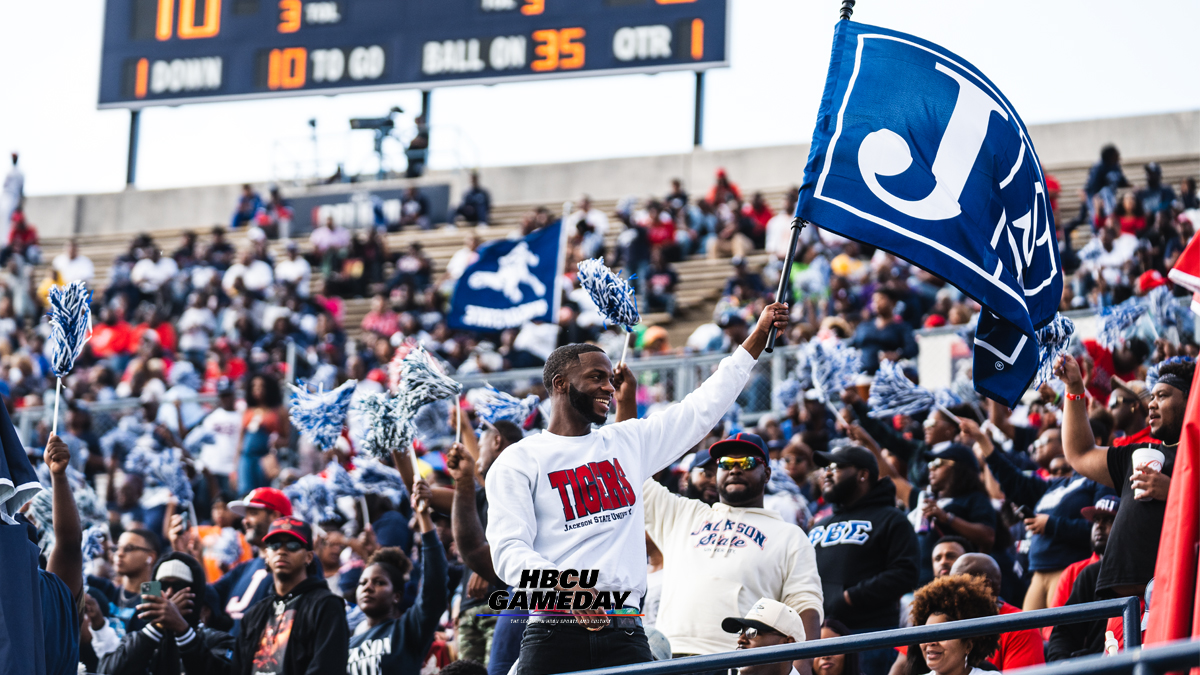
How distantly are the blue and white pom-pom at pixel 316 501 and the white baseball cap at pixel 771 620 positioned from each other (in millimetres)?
3840

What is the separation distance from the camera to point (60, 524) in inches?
223

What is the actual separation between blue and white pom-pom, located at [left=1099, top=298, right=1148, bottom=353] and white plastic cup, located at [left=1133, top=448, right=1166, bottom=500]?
4.06 metres

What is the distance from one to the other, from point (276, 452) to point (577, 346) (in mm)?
7784

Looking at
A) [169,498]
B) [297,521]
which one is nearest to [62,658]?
[297,521]

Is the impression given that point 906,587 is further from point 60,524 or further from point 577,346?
point 60,524

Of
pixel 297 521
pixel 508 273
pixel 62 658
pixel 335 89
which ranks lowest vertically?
pixel 62 658

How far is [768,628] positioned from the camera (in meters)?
5.40

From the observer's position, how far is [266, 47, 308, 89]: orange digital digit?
21.0 meters

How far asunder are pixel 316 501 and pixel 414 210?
1432 cm

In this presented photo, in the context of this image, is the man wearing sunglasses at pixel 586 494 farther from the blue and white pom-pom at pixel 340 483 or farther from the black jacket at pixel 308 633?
the blue and white pom-pom at pixel 340 483

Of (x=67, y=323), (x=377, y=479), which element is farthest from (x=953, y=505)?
(x=67, y=323)

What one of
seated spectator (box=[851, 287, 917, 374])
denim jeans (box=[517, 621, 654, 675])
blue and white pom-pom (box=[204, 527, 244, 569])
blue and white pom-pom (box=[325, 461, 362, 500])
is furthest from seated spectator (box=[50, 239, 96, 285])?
denim jeans (box=[517, 621, 654, 675])

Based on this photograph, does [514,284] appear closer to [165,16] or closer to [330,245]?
[330,245]

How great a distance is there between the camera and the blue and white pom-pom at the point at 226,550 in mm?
9656
